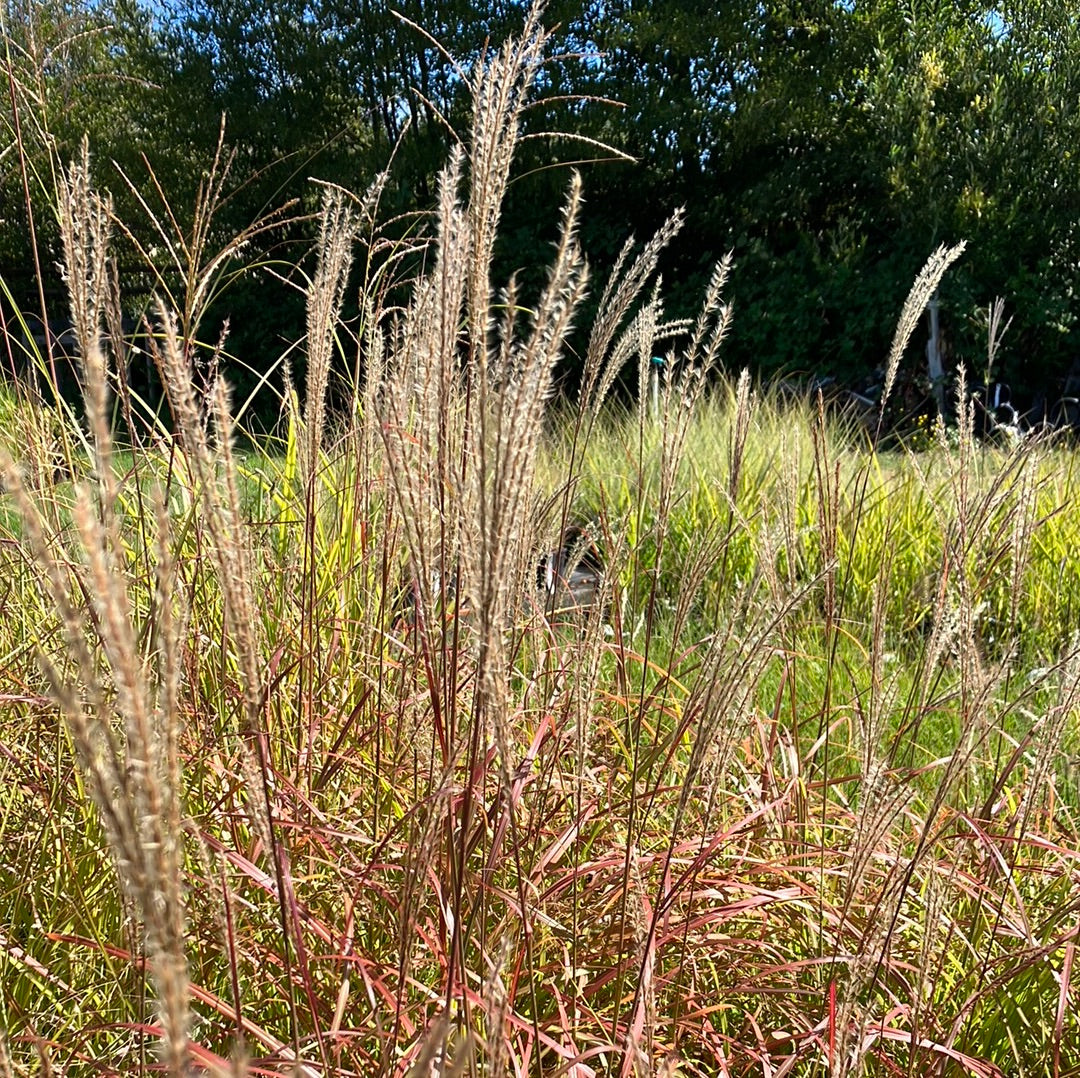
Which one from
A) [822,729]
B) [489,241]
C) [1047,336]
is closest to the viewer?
[489,241]

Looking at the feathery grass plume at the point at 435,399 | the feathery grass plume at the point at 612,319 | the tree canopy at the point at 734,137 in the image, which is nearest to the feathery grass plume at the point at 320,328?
the feathery grass plume at the point at 435,399

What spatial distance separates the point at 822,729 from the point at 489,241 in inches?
50.7

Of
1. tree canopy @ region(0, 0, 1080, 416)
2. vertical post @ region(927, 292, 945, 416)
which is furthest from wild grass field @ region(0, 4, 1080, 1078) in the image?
vertical post @ region(927, 292, 945, 416)

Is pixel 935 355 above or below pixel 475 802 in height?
above

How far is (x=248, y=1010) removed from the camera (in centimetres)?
131

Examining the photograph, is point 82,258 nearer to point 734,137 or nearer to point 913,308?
point 913,308

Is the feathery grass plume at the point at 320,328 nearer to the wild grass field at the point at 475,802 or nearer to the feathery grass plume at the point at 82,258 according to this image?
the wild grass field at the point at 475,802

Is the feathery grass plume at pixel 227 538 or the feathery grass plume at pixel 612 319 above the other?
the feathery grass plume at pixel 612 319

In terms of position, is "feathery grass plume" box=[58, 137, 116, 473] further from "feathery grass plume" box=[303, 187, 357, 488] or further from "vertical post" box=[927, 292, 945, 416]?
"vertical post" box=[927, 292, 945, 416]

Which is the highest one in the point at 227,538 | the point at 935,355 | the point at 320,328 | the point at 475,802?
the point at 935,355

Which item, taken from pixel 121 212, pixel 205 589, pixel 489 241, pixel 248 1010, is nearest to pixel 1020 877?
pixel 248 1010

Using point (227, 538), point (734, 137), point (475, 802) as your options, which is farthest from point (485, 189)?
point (734, 137)

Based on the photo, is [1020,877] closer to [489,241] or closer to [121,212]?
[489,241]

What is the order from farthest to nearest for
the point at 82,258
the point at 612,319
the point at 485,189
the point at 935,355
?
1. the point at 935,355
2. the point at 612,319
3. the point at 82,258
4. the point at 485,189
